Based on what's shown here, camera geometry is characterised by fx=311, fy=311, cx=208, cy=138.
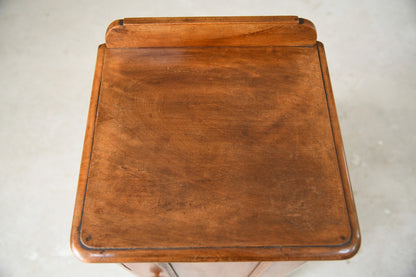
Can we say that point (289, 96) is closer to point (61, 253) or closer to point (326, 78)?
point (326, 78)

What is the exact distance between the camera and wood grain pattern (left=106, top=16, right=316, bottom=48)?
0.90 m

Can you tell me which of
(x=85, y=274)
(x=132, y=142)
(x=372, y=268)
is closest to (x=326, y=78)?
(x=132, y=142)

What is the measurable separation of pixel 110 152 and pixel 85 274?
0.81 m

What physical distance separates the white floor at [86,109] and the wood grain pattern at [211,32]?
2.79 feet

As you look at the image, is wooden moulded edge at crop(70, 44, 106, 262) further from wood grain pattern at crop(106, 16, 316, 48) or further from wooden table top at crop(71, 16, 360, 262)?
wood grain pattern at crop(106, 16, 316, 48)

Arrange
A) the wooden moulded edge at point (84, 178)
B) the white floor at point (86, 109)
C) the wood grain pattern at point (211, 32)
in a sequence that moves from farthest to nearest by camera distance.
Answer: the white floor at point (86, 109)
the wood grain pattern at point (211, 32)
the wooden moulded edge at point (84, 178)

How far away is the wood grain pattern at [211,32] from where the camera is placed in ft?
2.94

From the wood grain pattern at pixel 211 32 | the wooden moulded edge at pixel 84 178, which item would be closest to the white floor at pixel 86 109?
the wooden moulded edge at pixel 84 178

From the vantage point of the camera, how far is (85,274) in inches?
53.2

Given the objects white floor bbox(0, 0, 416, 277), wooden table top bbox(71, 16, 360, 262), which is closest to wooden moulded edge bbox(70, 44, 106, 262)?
wooden table top bbox(71, 16, 360, 262)

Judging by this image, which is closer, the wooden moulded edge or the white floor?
the wooden moulded edge

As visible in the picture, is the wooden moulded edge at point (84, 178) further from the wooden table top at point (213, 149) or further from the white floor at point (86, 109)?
the white floor at point (86, 109)

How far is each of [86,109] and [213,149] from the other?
3.63ft

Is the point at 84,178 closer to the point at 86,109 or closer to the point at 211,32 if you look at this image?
the point at 211,32
